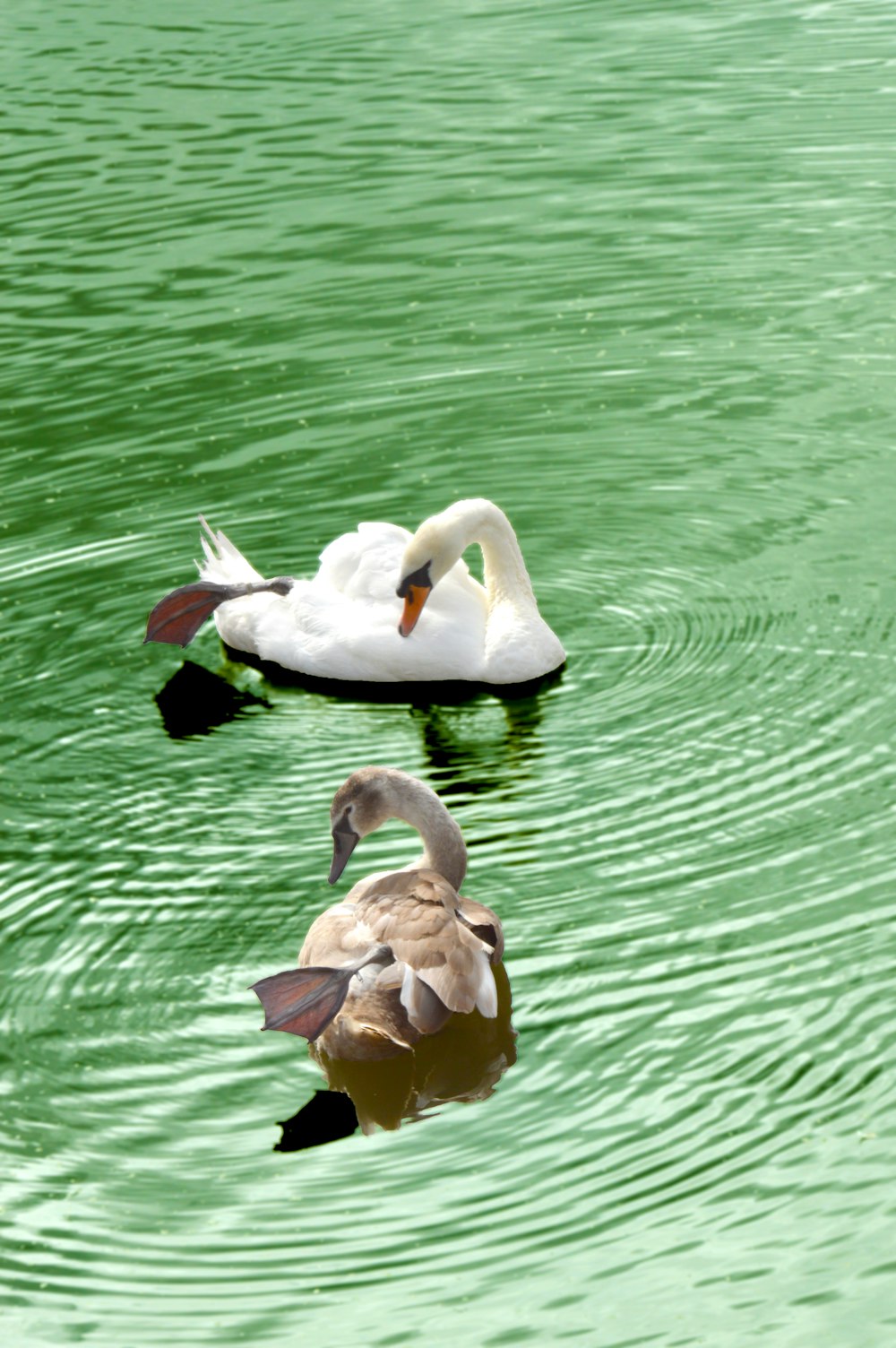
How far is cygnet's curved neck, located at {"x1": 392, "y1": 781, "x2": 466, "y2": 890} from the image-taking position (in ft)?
23.6

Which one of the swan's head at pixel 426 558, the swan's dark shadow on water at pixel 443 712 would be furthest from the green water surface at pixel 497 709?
the swan's head at pixel 426 558

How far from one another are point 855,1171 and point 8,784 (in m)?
4.24

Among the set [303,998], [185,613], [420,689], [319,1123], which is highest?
[303,998]

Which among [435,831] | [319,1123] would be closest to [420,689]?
[435,831]

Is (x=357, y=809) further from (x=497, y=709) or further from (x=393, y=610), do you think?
(x=393, y=610)

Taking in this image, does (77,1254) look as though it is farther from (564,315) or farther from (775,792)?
(564,315)

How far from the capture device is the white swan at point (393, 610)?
382 inches

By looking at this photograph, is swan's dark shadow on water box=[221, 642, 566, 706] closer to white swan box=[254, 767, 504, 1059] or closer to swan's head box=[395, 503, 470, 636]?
swan's head box=[395, 503, 470, 636]

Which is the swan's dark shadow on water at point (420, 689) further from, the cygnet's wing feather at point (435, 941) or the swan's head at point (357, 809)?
the cygnet's wing feather at point (435, 941)

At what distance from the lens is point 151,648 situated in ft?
34.1

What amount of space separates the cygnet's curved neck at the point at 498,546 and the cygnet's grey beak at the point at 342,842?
2.63 m

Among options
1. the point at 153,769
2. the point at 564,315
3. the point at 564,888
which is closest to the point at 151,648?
the point at 153,769

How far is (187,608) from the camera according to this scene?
33.1 ft

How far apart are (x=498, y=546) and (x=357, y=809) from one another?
2.81m
